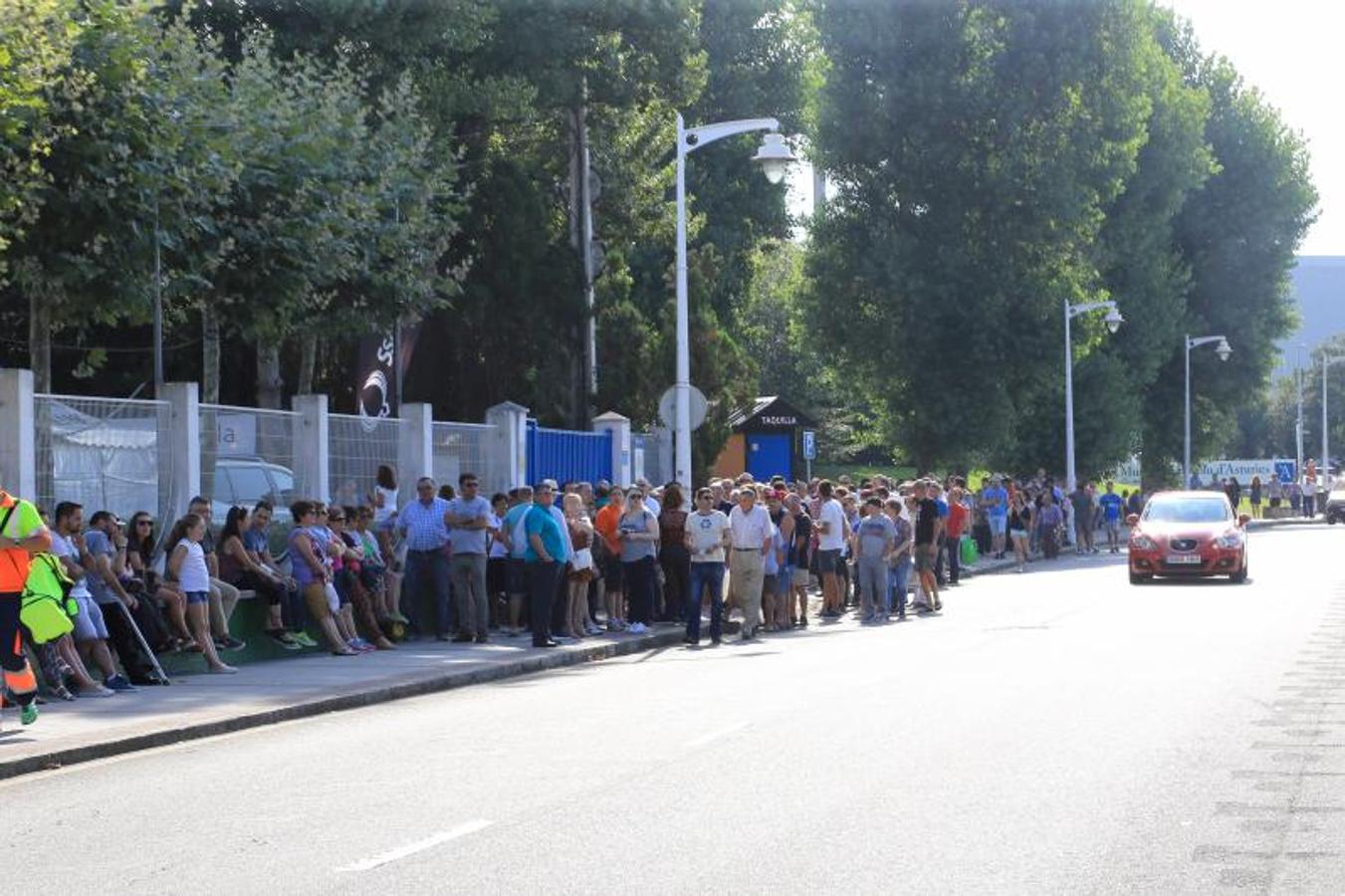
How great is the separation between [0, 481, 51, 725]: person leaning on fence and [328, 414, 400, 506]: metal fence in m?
9.81

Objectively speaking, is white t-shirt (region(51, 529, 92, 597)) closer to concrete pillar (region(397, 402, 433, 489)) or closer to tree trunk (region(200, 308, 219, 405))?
concrete pillar (region(397, 402, 433, 489))

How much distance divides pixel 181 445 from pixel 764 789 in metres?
12.2

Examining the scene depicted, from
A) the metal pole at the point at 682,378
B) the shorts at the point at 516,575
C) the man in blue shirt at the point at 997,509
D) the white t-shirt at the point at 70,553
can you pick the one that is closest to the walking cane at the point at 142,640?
the white t-shirt at the point at 70,553

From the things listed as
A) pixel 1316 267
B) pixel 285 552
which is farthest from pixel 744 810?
pixel 1316 267

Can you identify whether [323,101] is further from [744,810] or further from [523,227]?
[744,810]

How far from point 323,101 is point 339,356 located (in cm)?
1076

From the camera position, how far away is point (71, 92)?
73.7ft

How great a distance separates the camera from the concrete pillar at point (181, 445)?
72.9 ft

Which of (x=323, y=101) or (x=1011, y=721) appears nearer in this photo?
(x=1011, y=721)

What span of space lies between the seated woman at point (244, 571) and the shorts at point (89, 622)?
3209mm

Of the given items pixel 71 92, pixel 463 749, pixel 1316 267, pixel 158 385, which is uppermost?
pixel 1316 267

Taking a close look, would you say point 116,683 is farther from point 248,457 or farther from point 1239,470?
point 1239,470

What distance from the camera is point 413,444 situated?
2797cm

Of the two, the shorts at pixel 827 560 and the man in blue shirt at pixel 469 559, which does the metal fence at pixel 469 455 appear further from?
the shorts at pixel 827 560
